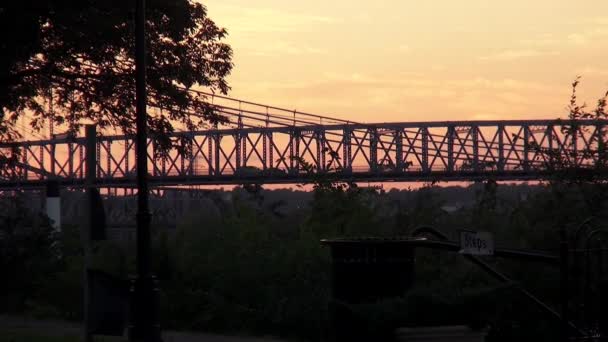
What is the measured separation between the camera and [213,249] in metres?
21.0

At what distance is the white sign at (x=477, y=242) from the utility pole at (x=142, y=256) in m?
7.59

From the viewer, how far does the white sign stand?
11289 millimetres

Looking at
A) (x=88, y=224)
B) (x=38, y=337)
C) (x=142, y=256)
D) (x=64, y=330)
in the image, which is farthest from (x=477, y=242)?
(x=64, y=330)

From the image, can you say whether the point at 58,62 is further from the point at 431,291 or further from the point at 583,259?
the point at 431,291

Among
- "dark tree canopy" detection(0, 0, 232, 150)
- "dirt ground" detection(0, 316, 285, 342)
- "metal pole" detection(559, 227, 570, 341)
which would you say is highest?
"dark tree canopy" detection(0, 0, 232, 150)

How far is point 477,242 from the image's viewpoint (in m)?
11.4

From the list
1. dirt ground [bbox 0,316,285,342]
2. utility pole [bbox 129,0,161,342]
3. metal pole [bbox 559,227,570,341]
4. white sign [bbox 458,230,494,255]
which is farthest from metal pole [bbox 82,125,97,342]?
metal pole [bbox 559,227,570,341]

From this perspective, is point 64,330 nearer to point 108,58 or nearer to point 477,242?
point 108,58

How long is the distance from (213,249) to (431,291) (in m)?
9.76

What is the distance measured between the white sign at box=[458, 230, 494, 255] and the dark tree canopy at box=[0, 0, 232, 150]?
40.5 ft

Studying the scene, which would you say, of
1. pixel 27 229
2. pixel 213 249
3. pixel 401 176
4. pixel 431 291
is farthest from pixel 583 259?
pixel 401 176

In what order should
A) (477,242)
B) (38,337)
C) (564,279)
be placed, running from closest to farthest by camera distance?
1. (477,242)
2. (564,279)
3. (38,337)

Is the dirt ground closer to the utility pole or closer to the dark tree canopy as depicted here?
the utility pole

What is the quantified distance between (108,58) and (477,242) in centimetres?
1424
